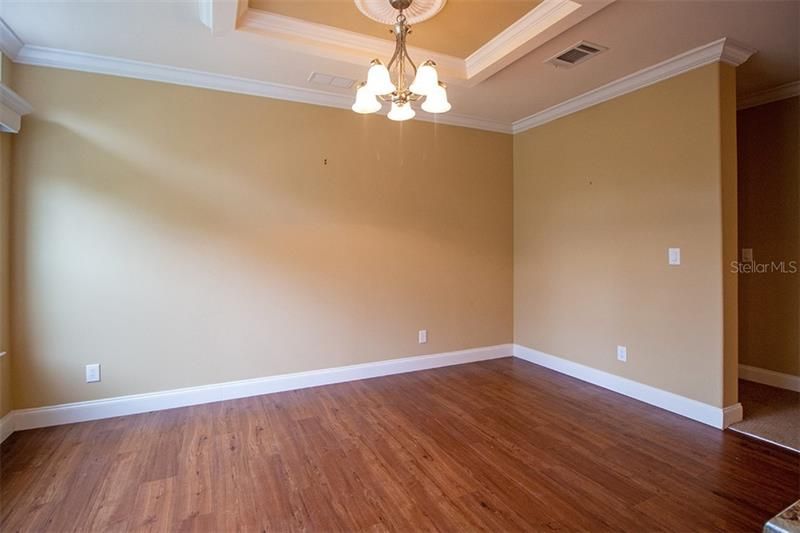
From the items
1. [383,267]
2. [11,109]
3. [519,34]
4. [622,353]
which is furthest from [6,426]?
[622,353]

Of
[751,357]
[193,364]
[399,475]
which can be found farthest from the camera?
[751,357]

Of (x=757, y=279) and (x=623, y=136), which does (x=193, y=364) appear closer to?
(x=623, y=136)

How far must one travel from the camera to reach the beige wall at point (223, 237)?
2.78 metres

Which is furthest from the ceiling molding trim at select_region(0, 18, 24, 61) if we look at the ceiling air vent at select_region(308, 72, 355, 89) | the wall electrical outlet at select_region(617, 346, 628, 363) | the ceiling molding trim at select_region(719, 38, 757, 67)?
the wall electrical outlet at select_region(617, 346, 628, 363)

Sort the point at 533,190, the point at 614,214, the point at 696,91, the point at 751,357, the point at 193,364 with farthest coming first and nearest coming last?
the point at 533,190, the point at 751,357, the point at 614,214, the point at 193,364, the point at 696,91

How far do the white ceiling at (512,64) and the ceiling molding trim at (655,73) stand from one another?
65 millimetres

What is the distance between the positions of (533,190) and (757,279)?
2251 mm

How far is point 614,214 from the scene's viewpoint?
3.48m

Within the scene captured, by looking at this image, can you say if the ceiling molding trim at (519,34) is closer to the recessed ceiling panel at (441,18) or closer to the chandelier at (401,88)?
the recessed ceiling panel at (441,18)

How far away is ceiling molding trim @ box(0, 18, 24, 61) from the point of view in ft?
7.87

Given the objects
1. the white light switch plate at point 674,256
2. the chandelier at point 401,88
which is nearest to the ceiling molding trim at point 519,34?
the chandelier at point 401,88

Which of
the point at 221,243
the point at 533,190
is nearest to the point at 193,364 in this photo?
the point at 221,243

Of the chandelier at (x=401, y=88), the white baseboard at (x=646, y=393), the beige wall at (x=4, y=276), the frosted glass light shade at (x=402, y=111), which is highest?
the chandelier at (x=401, y=88)

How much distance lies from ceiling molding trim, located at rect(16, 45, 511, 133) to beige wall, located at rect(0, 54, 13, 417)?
0.70 ft
